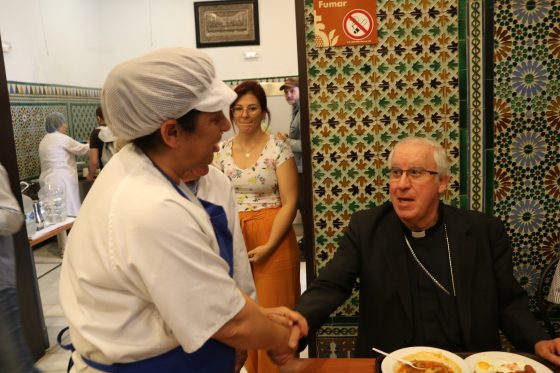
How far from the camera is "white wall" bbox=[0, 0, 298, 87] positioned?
633 cm

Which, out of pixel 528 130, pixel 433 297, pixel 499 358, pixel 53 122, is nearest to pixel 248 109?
pixel 528 130

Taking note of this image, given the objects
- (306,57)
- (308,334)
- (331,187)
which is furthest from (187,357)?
(306,57)

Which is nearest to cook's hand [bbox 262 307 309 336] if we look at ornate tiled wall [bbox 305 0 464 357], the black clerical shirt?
the black clerical shirt

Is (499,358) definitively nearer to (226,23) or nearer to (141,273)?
(141,273)

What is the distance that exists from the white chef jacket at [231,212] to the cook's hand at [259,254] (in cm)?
110

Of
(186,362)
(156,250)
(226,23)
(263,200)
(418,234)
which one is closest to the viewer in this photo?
(156,250)

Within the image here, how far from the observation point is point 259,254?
9.03 ft

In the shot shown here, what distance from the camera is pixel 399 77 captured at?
90.1 inches

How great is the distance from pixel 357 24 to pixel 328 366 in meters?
1.51

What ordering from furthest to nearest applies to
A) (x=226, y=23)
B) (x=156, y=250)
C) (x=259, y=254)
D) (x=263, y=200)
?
(x=226, y=23)
(x=263, y=200)
(x=259, y=254)
(x=156, y=250)

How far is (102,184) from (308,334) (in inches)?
34.3

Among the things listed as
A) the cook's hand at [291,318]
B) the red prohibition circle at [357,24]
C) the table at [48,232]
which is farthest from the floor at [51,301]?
the red prohibition circle at [357,24]

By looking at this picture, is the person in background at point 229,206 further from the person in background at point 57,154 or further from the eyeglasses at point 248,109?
the person in background at point 57,154

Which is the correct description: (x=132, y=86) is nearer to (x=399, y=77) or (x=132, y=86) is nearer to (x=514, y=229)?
(x=399, y=77)
